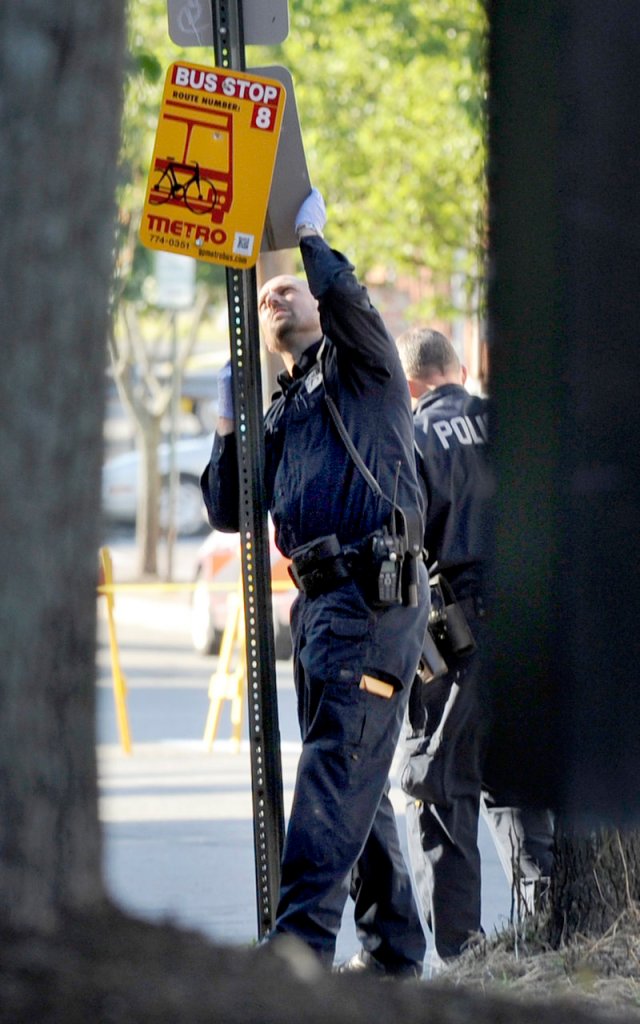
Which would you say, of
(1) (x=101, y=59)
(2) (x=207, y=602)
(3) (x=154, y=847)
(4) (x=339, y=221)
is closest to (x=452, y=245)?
(4) (x=339, y=221)

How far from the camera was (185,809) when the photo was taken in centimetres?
880

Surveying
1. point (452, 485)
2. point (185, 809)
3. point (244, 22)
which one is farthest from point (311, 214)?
point (185, 809)

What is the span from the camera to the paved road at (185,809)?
6.70 metres

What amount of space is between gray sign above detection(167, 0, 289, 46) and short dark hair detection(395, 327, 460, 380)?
1.84 m

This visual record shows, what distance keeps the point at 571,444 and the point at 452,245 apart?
61.3 feet

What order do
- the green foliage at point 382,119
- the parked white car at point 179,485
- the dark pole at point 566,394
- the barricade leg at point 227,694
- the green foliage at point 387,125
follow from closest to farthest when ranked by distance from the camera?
the dark pole at point 566,394 < the barricade leg at point 227,694 < the green foliage at point 382,119 < the green foliage at point 387,125 < the parked white car at point 179,485

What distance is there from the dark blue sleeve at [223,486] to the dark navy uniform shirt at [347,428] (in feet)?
0.04

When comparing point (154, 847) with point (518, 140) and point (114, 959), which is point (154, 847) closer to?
point (114, 959)

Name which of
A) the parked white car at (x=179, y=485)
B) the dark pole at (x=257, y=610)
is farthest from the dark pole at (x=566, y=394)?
the parked white car at (x=179, y=485)

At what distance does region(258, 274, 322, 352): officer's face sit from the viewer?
5379 millimetres

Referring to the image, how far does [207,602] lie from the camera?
14523 millimetres

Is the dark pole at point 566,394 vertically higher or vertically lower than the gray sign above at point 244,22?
lower

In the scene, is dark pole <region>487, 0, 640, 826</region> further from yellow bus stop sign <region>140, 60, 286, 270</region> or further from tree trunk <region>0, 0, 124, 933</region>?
yellow bus stop sign <region>140, 60, 286, 270</region>

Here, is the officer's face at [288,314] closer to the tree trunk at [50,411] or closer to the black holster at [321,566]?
the black holster at [321,566]
